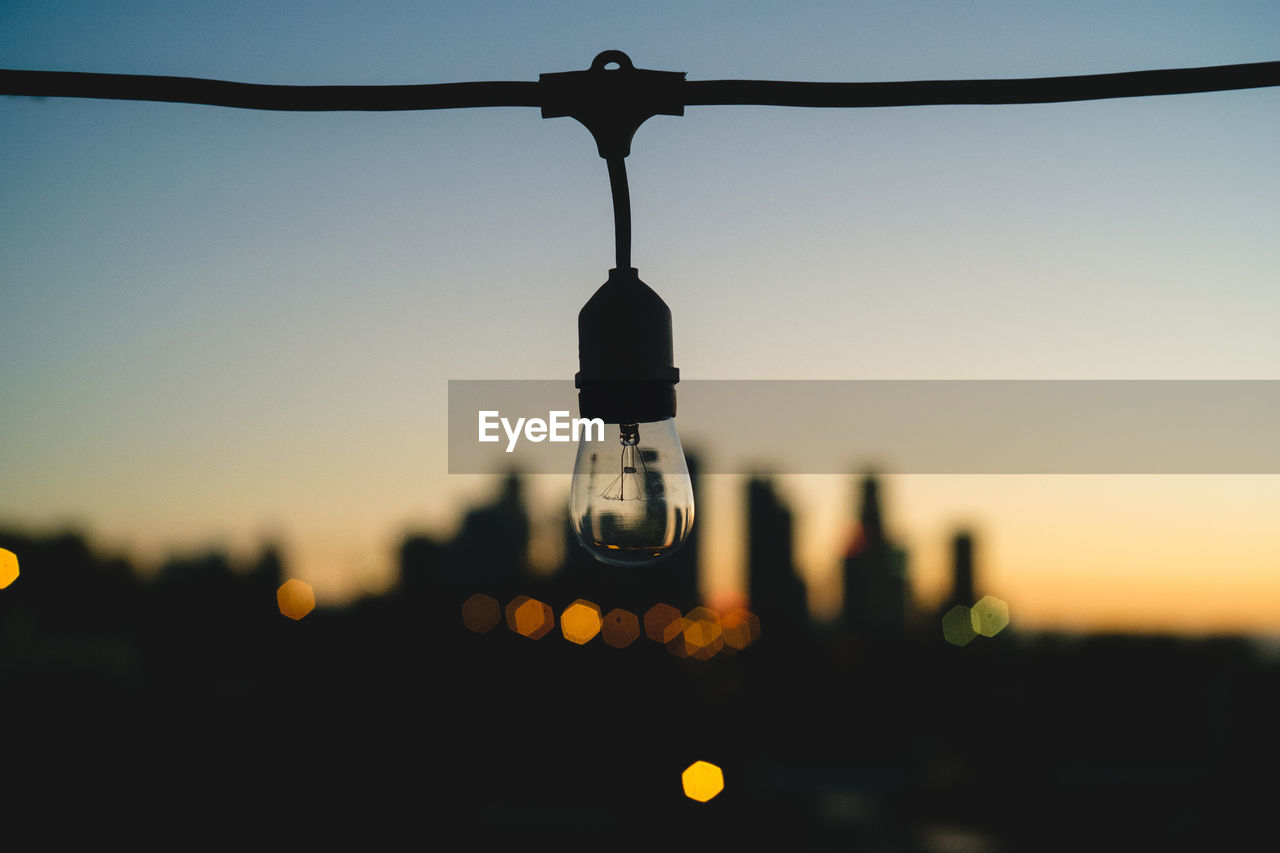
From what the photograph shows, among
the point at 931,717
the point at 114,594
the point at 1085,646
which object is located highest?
the point at 114,594

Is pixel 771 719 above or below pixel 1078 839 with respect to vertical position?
above

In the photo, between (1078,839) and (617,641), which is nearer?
(1078,839)

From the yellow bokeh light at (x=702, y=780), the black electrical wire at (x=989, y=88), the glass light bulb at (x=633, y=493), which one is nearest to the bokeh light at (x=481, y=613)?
the yellow bokeh light at (x=702, y=780)

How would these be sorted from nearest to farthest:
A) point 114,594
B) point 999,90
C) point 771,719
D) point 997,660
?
point 999,90 < point 114,594 < point 771,719 < point 997,660

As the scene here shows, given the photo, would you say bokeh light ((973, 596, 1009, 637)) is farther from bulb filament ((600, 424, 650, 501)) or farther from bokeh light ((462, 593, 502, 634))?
bulb filament ((600, 424, 650, 501))

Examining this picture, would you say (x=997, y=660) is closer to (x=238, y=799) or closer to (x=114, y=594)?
(x=238, y=799)

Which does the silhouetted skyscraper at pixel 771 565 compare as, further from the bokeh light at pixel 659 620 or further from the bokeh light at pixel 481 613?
the bokeh light at pixel 481 613

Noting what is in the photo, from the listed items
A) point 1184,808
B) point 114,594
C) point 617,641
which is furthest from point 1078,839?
point 114,594
